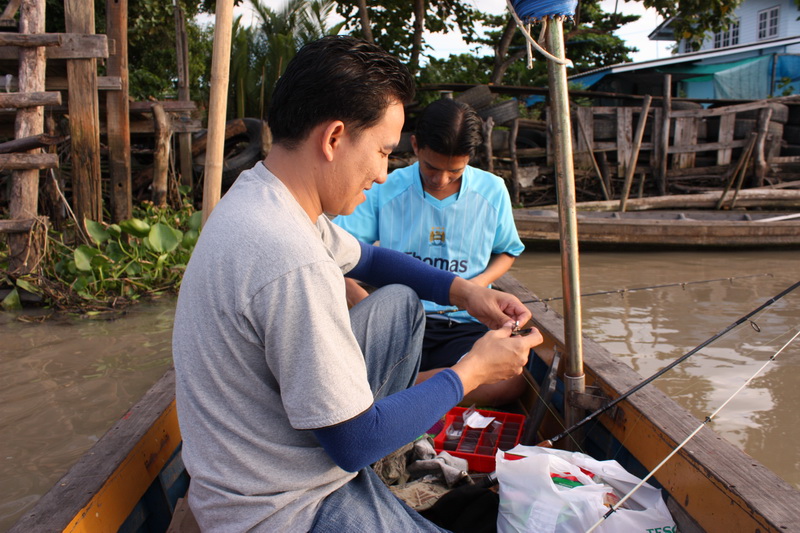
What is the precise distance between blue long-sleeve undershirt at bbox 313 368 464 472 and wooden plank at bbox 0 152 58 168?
508 cm

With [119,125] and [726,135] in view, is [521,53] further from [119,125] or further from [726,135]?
[119,125]

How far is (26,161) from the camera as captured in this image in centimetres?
534

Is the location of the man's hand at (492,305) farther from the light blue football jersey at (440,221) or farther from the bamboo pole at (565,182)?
the light blue football jersey at (440,221)

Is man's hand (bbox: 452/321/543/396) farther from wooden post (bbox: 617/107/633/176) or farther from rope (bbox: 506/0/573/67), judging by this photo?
wooden post (bbox: 617/107/633/176)

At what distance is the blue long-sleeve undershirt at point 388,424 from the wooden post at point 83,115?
5.54 m

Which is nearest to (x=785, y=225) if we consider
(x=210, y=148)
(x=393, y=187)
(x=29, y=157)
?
(x=393, y=187)

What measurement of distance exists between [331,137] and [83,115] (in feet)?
17.8

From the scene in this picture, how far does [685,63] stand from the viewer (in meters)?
18.3

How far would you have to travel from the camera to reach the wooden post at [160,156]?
7.59 metres

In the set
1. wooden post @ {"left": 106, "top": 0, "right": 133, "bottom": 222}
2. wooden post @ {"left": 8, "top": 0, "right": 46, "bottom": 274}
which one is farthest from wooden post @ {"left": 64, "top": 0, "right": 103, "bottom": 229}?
wooden post @ {"left": 106, "top": 0, "right": 133, "bottom": 222}

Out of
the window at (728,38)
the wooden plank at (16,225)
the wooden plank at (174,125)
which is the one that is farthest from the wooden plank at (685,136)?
the window at (728,38)

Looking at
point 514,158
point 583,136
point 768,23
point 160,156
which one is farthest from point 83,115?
point 768,23

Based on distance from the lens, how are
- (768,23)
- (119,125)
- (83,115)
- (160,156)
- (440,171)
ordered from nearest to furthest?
(440,171) → (83,115) → (119,125) → (160,156) → (768,23)

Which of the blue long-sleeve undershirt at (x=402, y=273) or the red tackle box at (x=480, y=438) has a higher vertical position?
the blue long-sleeve undershirt at (x=402, y=273)
